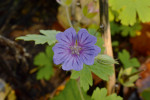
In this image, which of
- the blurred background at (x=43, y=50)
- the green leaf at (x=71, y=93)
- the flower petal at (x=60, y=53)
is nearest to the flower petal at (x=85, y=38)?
the flower petal at (x=60, y=53)

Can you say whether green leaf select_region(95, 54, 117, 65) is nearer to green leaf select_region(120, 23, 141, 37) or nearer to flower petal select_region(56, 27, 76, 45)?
flower petal select_region(56, 27, 76, 45)

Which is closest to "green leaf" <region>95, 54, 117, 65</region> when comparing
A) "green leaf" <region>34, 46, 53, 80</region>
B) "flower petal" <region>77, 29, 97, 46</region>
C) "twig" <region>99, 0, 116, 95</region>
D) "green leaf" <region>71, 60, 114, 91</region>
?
"green leaf" <region>71, 60, 114, 91</region>

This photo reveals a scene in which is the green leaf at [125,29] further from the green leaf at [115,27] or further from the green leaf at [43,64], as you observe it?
the green leaf at [43,64]

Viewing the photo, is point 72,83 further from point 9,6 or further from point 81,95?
point 9,6

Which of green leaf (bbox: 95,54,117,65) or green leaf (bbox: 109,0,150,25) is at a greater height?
green leaf (bbox: 109,0,150,25)

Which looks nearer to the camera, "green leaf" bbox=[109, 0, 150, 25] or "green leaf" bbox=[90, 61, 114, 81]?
"green leaf" bbox=[90, 61, 114, 81]

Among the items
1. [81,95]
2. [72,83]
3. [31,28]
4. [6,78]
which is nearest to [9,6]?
[31,28]
